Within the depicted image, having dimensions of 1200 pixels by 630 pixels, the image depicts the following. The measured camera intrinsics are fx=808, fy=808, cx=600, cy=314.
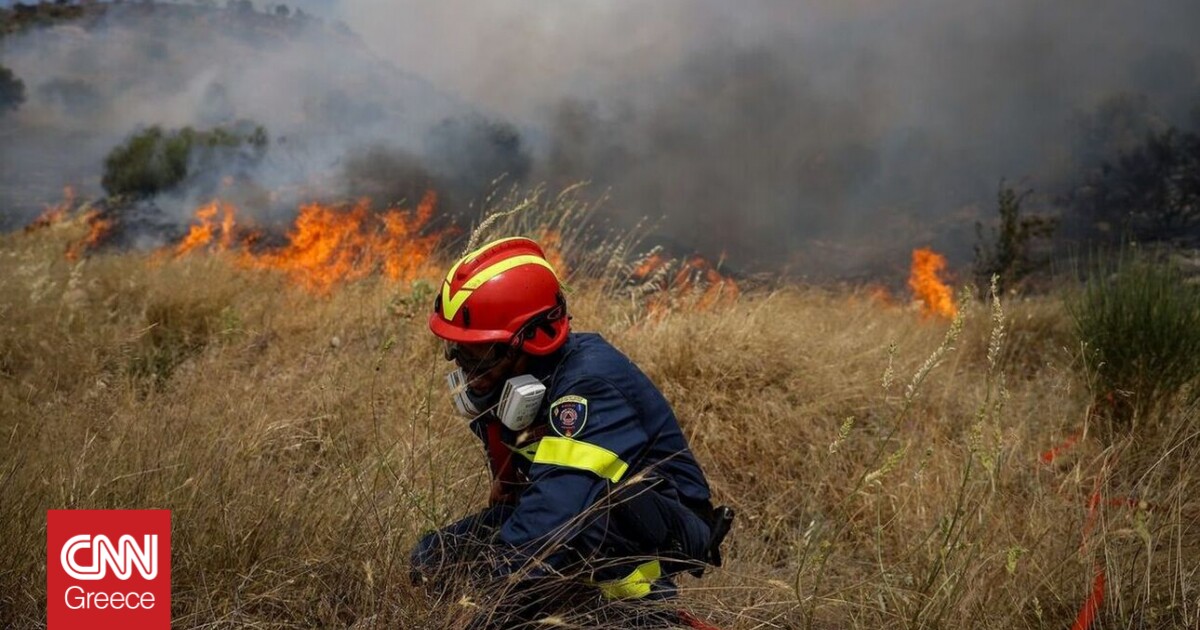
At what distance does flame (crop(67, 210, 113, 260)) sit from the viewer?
323 inches

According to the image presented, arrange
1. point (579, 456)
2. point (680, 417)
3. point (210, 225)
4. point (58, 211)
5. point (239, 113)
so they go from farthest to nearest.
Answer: point (239, 113) < point (58, 211) < point (210, 225) < point (680, 417) < point (579, 456)

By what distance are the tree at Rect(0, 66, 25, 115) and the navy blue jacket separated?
65.0 ft

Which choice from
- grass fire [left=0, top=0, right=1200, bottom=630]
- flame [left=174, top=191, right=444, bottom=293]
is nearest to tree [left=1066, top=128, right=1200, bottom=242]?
grass fire [left=0, top=0, right=1200, bottom=630]

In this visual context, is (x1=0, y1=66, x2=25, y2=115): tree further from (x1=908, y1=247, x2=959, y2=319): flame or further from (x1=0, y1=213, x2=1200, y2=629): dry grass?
(x1=908, y1=247, x2=959, y2=319): flame

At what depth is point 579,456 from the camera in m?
1.94

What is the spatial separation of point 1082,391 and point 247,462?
4135 millimetres

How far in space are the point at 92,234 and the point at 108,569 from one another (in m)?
9.18

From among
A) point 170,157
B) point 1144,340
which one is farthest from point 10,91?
point 1144,340

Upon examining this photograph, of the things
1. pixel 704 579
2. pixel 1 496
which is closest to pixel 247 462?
pixel 1 496

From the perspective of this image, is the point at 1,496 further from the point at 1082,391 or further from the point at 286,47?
the point at 286,47

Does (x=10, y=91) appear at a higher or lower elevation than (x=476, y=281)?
lower

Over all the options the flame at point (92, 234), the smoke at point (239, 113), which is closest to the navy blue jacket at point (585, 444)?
the flame at point (92, 234)

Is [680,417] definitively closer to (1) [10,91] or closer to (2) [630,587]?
(2) [630,587]

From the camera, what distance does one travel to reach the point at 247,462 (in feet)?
8.71
